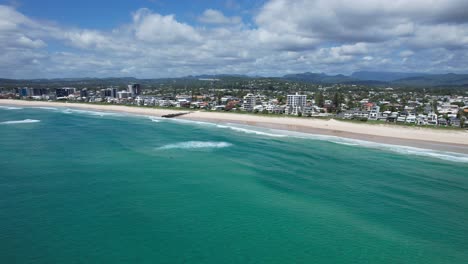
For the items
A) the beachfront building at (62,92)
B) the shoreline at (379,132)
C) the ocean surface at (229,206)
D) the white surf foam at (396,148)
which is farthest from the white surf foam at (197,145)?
the beachfront building at (62,92)

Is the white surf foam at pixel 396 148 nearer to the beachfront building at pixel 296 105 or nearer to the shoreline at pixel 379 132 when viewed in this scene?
the shoreline at pixel 379 132

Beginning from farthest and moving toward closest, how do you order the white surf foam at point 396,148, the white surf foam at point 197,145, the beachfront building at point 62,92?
1. the beachfront building at point 62,92
2. the white surf foam at point 197,145
3. the white surf foam at point 396,148

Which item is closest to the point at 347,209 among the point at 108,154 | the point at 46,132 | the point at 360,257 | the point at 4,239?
the point at 360,257

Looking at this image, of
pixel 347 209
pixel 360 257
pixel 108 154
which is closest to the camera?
pixel 360 257

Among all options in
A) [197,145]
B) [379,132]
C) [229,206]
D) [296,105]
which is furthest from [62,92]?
[229,206]

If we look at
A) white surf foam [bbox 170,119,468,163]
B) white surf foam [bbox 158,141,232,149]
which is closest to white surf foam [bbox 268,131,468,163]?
white surf foam [bbox 170,119,468,163]

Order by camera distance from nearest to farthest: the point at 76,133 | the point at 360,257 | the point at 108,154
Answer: the point at 360,257
the point at 108,154
the point at 76,133

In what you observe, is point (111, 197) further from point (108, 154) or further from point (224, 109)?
point (224, 109)

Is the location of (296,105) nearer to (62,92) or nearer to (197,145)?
(197,145)
